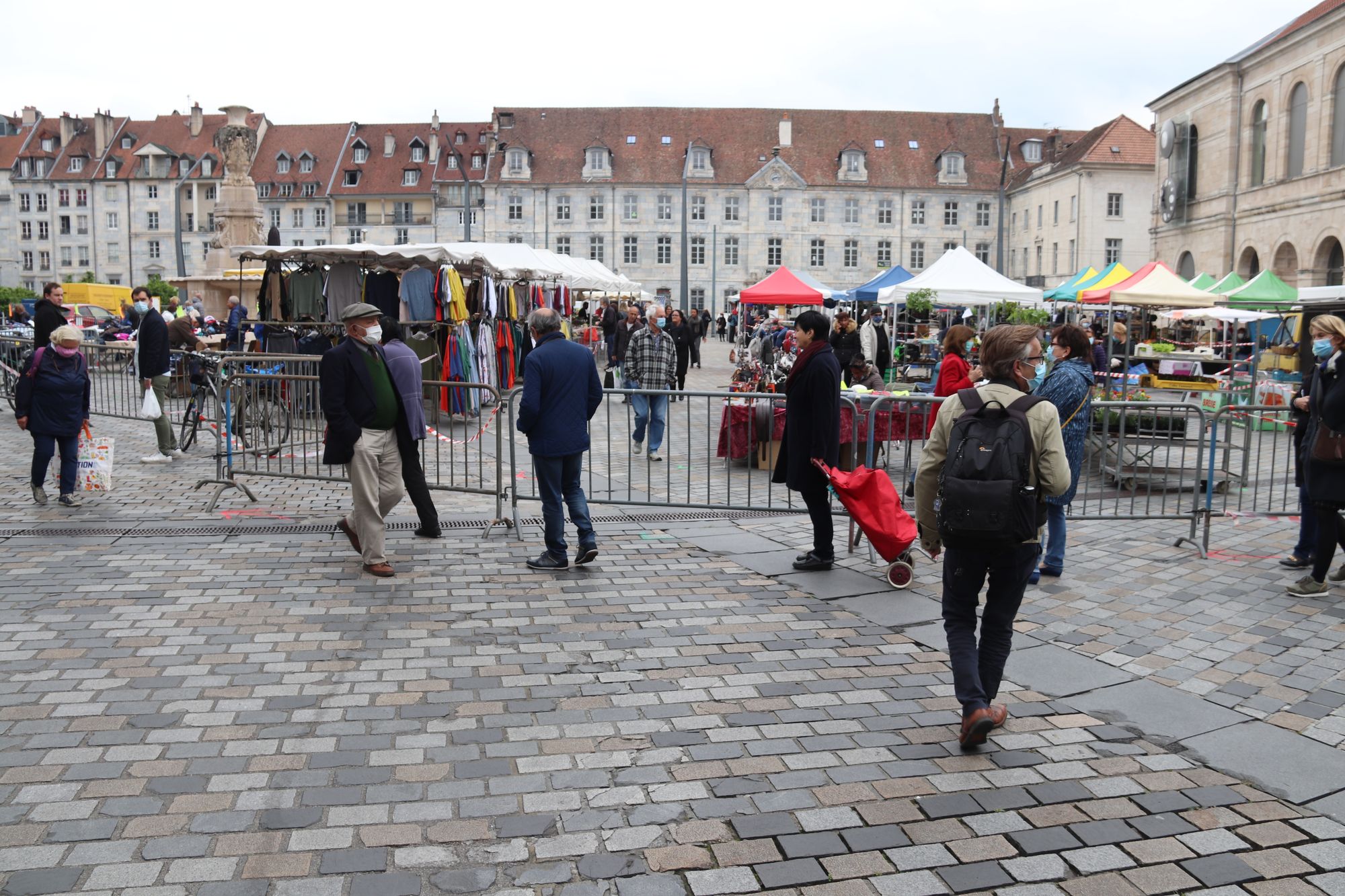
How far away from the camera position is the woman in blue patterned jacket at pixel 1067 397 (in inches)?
280

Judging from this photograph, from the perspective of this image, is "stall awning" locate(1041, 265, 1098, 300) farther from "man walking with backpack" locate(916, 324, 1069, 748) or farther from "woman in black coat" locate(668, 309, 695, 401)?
"man walking with backpack" locate(916, 324, 1069, 748)

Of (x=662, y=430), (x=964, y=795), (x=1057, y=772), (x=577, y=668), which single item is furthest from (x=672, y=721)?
(x=662, y=430)

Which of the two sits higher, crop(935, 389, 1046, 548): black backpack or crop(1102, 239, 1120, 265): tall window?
crop(1102, 239, 1120, 265): tall window

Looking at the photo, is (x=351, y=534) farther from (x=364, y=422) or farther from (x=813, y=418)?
(x=813, y=418)

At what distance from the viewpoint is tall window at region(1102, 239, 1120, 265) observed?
61.5 meters

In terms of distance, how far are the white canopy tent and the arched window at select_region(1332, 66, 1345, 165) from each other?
23.0 meters

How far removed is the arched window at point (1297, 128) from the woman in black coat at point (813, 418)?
38156mm

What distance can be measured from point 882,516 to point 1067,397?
4.79 feet

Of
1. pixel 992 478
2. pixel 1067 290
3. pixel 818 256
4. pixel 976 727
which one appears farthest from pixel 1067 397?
pixel 818 256

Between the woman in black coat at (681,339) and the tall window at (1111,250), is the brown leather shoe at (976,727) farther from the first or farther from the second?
the tall window at (1111,250)

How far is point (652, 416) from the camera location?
40.4 ft

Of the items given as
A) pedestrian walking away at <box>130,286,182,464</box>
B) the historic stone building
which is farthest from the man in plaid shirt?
the historic stone building

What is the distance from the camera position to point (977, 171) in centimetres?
7212

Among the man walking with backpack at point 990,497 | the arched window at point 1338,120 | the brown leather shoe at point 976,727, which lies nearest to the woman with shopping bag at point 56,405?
the man walking with backpack at point 990,497
